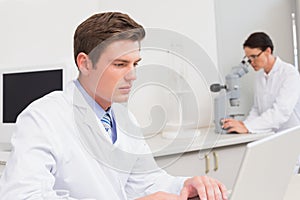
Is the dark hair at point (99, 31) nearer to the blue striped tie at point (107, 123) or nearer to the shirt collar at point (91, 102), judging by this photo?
the shirt collar at point (91, 102)

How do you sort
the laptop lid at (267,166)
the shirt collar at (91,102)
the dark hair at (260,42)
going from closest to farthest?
the laptop lid at (267,166), the shirt collar at (91,102), the dark hair at (260,42)

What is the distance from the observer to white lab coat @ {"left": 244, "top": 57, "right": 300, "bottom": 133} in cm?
265

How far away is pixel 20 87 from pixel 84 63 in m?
1.13

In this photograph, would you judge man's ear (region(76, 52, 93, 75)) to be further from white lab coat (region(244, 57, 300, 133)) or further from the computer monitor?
white lab coat (region(244, 57, 300, 133))

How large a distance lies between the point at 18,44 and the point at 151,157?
1.34 m

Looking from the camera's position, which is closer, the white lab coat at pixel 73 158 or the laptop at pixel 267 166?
the laptop at pixel 267 166

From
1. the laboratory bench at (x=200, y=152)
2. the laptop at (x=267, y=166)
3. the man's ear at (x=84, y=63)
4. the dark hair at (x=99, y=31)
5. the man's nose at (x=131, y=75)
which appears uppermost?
the dark hair at (x=99, y=31)

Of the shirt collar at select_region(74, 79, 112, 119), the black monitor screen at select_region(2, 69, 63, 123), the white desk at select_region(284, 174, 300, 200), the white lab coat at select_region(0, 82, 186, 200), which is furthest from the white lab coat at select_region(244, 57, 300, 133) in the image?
the shirt collar at select_region(74, 79, 112, 119)

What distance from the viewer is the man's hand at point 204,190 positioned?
101 cm

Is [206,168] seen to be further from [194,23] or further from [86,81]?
[86,81]

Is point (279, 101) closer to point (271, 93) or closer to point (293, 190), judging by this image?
point (271, 93)

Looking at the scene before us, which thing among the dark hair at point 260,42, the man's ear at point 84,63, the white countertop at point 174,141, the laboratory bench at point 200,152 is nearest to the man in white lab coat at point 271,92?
the dark hair at point 260,42

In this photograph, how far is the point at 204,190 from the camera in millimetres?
1021

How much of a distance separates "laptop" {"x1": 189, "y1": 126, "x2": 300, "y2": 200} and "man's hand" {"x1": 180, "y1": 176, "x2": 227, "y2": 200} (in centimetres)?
16
